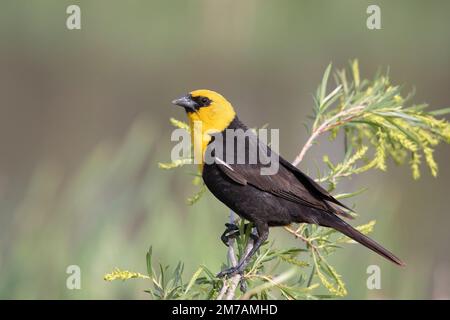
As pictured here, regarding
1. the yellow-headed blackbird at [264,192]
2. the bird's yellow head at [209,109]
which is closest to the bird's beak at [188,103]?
the bird's yellow head at [209,109]

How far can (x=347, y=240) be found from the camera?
118 inches

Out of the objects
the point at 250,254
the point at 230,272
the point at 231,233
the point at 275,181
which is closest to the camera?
the point at 230,272

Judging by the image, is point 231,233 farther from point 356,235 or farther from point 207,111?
point 207,111

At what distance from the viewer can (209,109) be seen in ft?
12.6

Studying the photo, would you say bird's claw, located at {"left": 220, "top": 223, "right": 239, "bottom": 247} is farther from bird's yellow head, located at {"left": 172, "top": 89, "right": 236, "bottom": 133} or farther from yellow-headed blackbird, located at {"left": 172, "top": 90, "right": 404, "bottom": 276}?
bird's yellow head, located at {"left": 172, "top": 89, "right": 236, "bottom": 133}

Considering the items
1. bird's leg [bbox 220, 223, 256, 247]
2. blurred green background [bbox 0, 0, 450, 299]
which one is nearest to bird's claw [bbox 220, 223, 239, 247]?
bird's leg [bbox 220, 223, 256, 247]

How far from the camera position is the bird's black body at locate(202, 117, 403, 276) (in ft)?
11.5

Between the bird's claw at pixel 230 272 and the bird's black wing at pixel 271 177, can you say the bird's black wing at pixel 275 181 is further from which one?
the bird's claw at pixel 230 272

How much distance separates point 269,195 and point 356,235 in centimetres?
46

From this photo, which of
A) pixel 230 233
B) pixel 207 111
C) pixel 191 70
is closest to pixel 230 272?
pixel 230 233

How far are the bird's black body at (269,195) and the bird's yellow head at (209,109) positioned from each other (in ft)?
0.65

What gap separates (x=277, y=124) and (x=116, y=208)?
4437 millimetres

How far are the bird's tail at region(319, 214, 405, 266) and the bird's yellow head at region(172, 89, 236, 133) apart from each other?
0.67m
